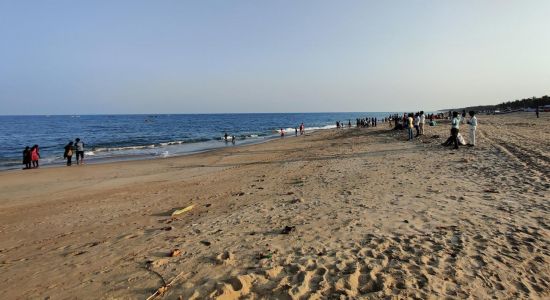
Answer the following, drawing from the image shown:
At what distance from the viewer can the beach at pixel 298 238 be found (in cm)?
462

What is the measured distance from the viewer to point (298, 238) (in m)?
6.27

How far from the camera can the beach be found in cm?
462

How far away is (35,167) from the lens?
21812 millimetres

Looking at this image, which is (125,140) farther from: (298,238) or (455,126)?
(298,238)

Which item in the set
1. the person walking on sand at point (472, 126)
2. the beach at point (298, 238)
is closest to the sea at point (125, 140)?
the beach at point (298, 238)

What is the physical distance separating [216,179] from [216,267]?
9.14 meters

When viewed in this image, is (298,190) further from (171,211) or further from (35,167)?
(35,167)

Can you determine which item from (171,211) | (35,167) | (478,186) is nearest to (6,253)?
(171,211)

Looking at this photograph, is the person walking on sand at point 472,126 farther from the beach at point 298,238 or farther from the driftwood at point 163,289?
the driftwood at point 163,289

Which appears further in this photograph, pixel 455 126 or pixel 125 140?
pixel 125 140

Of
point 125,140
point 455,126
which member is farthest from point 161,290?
point 125,140

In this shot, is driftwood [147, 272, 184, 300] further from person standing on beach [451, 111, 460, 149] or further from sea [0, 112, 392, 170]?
sea [0, 112, 392, 170]

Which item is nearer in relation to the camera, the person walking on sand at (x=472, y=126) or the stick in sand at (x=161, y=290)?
the stick in sand at (x=161, y=290)

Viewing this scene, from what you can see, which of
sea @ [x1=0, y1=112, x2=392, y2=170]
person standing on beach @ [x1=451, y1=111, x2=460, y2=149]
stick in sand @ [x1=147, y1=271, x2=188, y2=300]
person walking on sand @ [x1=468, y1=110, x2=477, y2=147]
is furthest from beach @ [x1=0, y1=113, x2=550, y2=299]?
sea @ [x1=0, y1=112, x2=392, y2=170]
